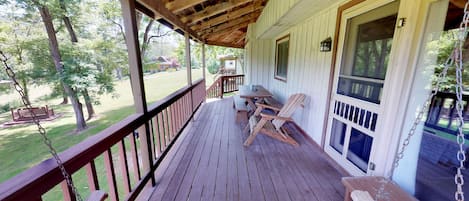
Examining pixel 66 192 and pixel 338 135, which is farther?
pixel 338 135

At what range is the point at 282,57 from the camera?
497cm

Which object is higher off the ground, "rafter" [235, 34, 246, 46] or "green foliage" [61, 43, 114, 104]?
"rafter" [235, 34, 246, 46]

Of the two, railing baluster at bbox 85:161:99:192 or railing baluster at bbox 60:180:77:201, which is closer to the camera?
railing baluster at bbox 60:180:77:201

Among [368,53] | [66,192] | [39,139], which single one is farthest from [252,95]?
[39,139]

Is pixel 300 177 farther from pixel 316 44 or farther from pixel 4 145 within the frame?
pixel 4 145

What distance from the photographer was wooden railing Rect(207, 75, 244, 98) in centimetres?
770

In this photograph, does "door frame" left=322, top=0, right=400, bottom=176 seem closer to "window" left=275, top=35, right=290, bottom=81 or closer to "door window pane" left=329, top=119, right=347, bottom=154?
"door window pane" left=329, top=119, right=347, bottom=154

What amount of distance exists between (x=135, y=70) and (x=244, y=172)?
170 cm

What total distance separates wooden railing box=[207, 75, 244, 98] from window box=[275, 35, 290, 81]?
9.67 feet

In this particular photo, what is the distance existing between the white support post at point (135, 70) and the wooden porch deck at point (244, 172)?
408 millimetres

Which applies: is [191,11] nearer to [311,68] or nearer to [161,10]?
[161,10]

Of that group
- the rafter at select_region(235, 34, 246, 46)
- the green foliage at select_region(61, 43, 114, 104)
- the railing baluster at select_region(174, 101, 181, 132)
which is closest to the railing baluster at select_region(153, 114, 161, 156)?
the railing baluster at select_region(174, 101, 181, 132)

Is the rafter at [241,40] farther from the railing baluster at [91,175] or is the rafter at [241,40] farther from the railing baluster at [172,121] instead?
the railing baluster at [91,175]

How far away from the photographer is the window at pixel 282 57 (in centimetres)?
460
